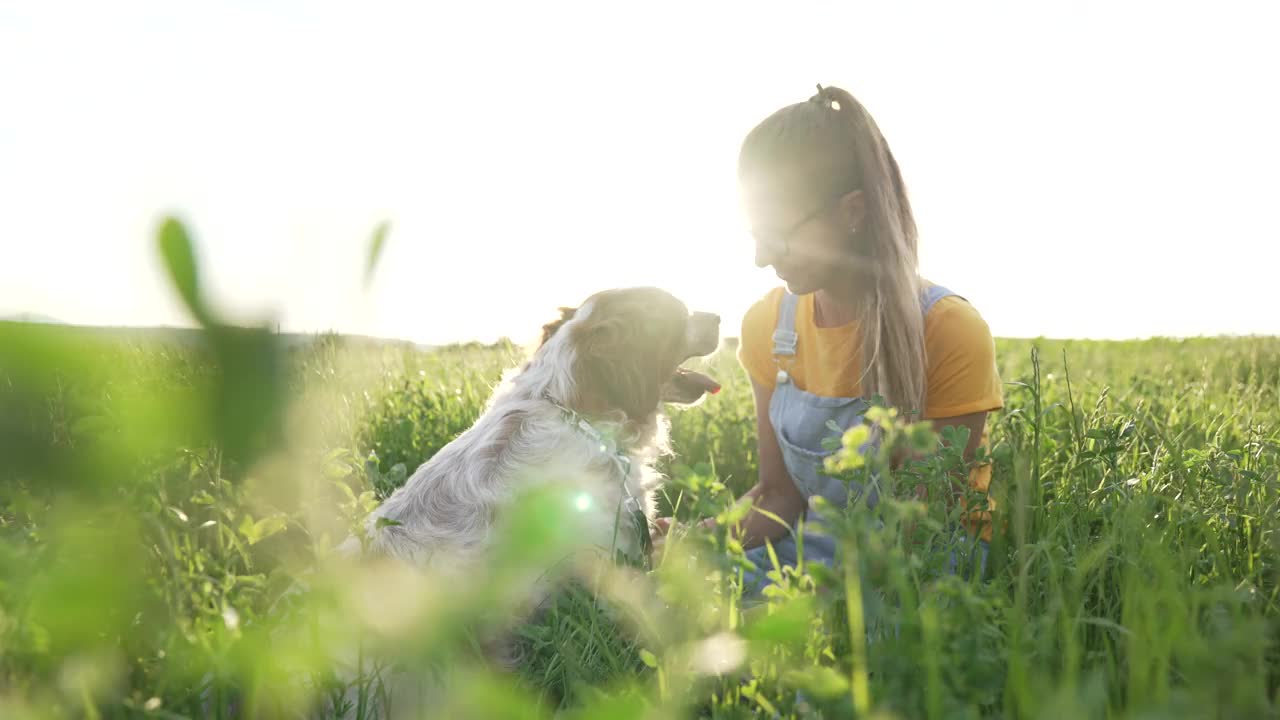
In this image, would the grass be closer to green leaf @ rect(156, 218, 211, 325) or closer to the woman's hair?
green leaf @ rect(156, 218, 211, 325)

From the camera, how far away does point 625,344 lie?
12.7 feet

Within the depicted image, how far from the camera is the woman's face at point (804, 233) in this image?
3.28 meters

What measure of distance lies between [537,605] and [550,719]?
91 centimetres

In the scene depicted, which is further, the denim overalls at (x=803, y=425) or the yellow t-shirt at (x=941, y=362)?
the denim overalls at (x=803, y=425)

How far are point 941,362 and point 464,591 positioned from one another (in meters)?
2.92

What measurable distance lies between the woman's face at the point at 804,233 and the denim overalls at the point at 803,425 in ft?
1.21

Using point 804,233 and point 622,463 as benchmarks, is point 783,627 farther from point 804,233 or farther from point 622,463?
point 804,233

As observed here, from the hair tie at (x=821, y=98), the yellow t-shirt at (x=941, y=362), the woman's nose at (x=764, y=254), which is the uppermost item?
the hair tie at (x=821, y=98)

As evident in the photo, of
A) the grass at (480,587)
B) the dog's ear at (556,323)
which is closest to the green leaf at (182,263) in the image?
the grass at (480,587)

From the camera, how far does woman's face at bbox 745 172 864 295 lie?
10.8 ft

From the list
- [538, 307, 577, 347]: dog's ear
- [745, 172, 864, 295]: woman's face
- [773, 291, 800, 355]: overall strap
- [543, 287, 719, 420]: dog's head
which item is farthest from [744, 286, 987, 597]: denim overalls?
[538, 307, 577, 347]: dog's ear

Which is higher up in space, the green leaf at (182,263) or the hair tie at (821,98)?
the hair tie at (821,98)

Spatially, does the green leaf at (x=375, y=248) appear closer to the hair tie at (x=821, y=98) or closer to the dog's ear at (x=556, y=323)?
the hair tie at (x=821, y=98)

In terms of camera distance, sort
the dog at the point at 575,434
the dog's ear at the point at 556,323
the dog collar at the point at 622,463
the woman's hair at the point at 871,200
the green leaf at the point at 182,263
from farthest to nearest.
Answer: the dog's ear at the point at 556,323 → the woman's hair at the point at 871,200 → the dog at the point at 575,434 → the dog collar at the point at 622,463 → the green leaf at the point at 182,263
